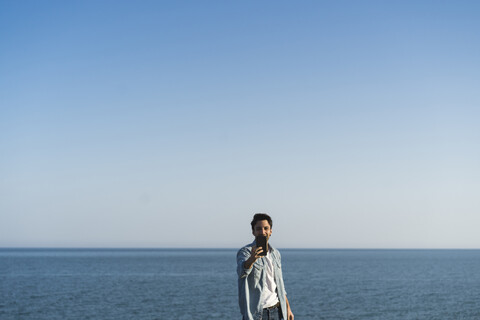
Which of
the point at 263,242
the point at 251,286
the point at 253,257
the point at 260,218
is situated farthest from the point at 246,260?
the point at 260,218

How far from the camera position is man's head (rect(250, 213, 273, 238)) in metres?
5.88

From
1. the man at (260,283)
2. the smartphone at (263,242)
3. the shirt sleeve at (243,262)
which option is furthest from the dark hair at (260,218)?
the shirt sleeve at (243,262)

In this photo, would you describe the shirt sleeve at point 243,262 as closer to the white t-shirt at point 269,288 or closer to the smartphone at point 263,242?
the smartphone at point 263,242

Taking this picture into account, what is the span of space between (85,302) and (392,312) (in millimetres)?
25463

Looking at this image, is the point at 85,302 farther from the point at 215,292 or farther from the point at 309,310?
the point at 309,310

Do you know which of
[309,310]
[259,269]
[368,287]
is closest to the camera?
[259,269]

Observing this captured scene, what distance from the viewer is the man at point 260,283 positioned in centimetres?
574

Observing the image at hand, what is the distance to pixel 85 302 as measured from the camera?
136 ft

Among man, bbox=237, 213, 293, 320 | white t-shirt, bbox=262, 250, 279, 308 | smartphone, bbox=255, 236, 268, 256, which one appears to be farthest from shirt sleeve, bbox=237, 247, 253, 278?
white t-shirt, bbox=262, 250, 279, 308

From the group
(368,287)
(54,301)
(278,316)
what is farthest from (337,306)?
(278,316)

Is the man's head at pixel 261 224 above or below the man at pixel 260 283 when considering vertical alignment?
above

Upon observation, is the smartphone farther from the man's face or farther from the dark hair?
the dark hair

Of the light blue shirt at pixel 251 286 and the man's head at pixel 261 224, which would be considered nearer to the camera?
the light blue shirt at pixel 251 286

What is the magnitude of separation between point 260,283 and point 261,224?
2.36 ft
